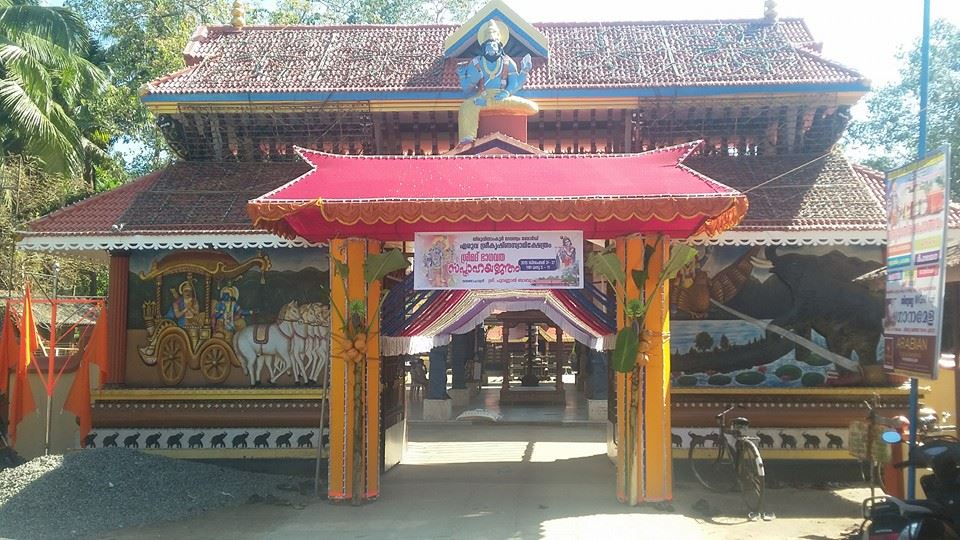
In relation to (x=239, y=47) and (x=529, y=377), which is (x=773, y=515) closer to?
(x=239, y=47)

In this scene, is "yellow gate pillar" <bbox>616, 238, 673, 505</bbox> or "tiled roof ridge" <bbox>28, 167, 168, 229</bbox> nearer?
"yellow gate pillar" <bbox>616, 238, 673, 505</bbox>

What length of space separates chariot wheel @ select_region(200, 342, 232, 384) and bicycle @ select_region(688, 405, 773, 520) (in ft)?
20.7

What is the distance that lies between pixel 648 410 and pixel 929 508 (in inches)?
137

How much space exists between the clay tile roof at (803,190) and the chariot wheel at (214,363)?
22.9 ft

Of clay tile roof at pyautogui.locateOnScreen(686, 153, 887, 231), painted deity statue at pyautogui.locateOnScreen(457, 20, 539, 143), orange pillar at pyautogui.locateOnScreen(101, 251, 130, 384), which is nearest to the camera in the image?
clay tile roof at pyautogui.locateOnScreen(686, 153, 887, 231)

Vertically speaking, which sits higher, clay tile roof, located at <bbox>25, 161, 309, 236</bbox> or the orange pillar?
clay tile roof, located at <bbox>25, 161, 309, 236</bbox>

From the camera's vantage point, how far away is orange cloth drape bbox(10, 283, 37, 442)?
39.3 ft

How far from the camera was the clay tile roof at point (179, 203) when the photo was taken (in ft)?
36.1

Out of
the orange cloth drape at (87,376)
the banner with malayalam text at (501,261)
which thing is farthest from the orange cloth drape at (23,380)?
the banner with malayalam text at (501,261)

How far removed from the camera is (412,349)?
34.6 ft

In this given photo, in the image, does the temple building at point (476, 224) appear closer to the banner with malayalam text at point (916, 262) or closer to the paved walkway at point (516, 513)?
the paved walkway at point (516, 513)

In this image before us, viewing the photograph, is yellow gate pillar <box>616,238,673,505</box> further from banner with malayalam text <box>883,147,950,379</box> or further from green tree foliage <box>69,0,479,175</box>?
green tree foliage <box>69,0,479,175</box>

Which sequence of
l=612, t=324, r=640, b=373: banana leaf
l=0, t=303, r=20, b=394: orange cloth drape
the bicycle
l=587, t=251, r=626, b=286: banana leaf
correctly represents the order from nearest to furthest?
l=612, t=324, r=640, b=373: banana leaf, l=587, t=251, r=626, b=286: banana leaf, the bicycle, l=0, t=303, r=20, b=394: orange cloth drape

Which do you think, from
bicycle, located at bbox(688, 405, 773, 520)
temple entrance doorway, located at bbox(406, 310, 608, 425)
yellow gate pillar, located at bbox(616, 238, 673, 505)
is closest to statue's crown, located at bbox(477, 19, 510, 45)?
yellow gate pillar, located at bbox(616, 238, 673, 505)
